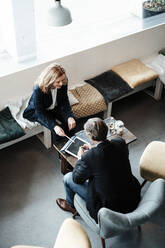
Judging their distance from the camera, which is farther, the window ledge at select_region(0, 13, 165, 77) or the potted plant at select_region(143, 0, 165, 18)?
the potted plant at select_region(143, 0, 165, 18)

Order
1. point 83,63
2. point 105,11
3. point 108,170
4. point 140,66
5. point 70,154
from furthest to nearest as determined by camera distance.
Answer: point 105,11, point 140,66, point 83,63, point 70,154, point 108,170

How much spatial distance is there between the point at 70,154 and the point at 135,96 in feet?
→ 7.50

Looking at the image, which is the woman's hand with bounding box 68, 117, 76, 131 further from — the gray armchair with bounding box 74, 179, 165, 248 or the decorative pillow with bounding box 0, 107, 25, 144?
the gray armchair with bounding box 74, 179, 165, 248

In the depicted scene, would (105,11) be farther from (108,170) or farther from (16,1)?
(108,170)

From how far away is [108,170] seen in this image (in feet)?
9.45

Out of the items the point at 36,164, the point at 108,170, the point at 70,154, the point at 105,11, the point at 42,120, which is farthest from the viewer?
the point at 105,11

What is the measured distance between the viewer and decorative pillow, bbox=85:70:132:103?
482 centimetres

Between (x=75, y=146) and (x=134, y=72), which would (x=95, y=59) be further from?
(x=75, y=146)

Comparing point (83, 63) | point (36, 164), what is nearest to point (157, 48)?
point (83, 63)

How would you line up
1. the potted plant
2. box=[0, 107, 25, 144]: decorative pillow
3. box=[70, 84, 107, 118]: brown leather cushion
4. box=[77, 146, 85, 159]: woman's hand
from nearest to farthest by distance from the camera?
1. box=[77, 146, 85, 159]: woman's hand
2. box=[0, 107, 25, 144]: decorative pillow
3. box=[70, 84, 107, 118]: brown leather cushion
4. the potted plant

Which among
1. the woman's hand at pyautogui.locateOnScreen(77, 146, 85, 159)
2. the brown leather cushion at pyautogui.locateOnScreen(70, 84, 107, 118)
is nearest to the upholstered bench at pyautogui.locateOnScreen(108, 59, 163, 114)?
the brown leather cushion at pyautogui.locateOnScreen(70, 84, 107, 118)

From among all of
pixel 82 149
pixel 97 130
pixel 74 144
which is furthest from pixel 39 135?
pixel 97 130

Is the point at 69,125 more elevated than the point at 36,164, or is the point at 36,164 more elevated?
the point at 69,125

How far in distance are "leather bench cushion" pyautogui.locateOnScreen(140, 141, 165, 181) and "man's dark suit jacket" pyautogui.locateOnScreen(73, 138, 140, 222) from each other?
23.1 inches
